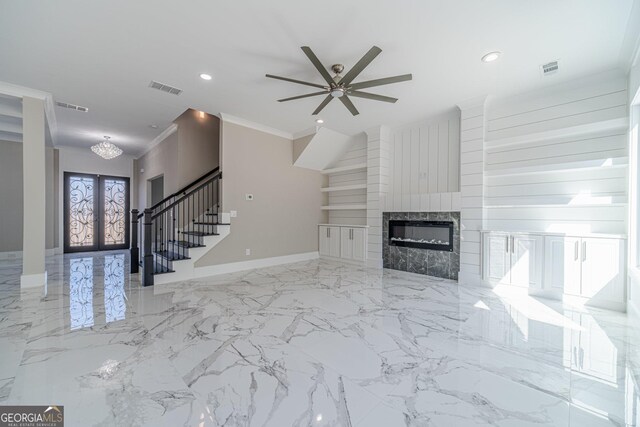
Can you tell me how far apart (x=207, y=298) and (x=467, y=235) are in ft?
13.8

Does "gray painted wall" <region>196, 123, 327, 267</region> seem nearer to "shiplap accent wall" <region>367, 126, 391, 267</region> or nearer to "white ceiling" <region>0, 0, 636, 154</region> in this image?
"white ceiling" <region>0, 0, 636, 154</region>

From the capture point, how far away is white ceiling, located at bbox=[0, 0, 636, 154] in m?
2.40

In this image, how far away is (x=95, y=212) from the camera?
786 centimetres

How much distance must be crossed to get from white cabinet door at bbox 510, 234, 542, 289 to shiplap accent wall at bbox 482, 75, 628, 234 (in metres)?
0.35

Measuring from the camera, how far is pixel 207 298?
3510 mm

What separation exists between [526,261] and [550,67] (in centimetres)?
260

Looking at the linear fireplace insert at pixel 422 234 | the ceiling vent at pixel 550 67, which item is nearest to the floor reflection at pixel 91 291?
the linear fireplace insert at pixel 422 234

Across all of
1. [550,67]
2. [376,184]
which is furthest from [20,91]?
[550,67]

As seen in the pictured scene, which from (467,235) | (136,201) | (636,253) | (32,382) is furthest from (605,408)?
(136,201)

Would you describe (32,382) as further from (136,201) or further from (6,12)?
(136,201)

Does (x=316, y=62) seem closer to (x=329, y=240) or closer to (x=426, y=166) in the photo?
(x=426, y=166)

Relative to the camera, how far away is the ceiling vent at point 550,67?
126 inches

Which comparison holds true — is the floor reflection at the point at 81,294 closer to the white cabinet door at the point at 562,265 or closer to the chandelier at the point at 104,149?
the chandelier at the point at 104,149

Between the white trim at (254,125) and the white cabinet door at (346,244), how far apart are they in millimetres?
2546
